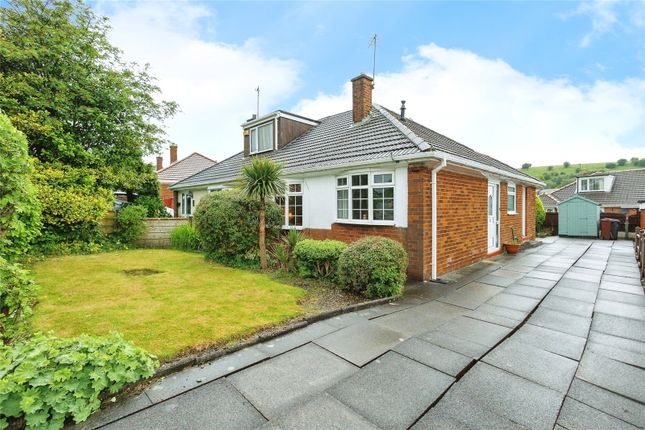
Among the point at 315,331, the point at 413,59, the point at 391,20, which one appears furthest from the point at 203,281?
the point at 413,59

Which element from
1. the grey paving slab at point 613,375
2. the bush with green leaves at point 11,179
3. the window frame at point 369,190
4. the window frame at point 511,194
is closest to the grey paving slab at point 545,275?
the window frame at point 369,190

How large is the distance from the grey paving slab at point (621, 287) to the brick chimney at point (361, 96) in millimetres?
8512

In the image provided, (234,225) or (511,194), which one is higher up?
(511,194)

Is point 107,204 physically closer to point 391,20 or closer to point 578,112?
point 391,20

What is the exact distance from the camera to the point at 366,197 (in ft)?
26.1

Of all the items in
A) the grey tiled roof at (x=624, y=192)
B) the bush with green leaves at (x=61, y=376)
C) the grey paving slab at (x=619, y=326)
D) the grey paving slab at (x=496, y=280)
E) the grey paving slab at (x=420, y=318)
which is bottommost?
the grey paving slab at (x=619, y=326)

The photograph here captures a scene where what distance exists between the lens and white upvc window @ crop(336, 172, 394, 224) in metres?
7.45

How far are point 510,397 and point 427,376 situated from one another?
73cm

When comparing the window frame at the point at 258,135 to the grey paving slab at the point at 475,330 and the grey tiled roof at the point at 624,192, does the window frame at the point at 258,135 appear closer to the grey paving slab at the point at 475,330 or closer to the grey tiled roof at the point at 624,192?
the grey paving slab at the point at 475,330

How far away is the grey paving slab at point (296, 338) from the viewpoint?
350 centimetres

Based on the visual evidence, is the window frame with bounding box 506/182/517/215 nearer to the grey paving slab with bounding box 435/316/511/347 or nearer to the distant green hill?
the grey paving slab with bounding box 435/316/511/347

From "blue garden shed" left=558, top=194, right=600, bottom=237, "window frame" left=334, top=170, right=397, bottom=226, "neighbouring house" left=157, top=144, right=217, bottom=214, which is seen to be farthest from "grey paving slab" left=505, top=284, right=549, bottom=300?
"neighbouring house" left=157, top=144, right=217, bottom=214

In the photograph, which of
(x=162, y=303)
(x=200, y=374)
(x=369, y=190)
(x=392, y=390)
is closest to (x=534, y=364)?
(x=392, y=390)

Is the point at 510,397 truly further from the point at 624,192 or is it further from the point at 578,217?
the point at 624,192
